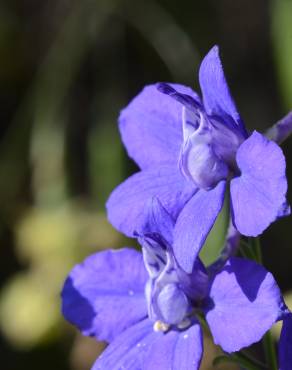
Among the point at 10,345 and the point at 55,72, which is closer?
the point at 10,345

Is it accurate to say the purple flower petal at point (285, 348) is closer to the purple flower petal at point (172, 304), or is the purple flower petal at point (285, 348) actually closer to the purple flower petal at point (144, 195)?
the purple flower petal at point (172, 304)

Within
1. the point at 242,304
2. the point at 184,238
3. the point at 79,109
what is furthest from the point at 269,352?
the point at 79,109

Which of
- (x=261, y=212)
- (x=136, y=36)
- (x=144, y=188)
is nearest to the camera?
(x=261, y=212)

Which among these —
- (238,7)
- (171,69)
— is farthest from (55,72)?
(238,7)

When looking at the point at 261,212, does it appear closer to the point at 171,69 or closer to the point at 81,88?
the point at 171,69

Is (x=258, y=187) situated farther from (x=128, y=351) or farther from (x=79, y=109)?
(x=79, y=109)

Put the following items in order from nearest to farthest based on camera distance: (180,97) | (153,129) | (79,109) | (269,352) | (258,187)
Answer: (258,187)
(180,97)
(269,352)
(153,129)
(79,109)
